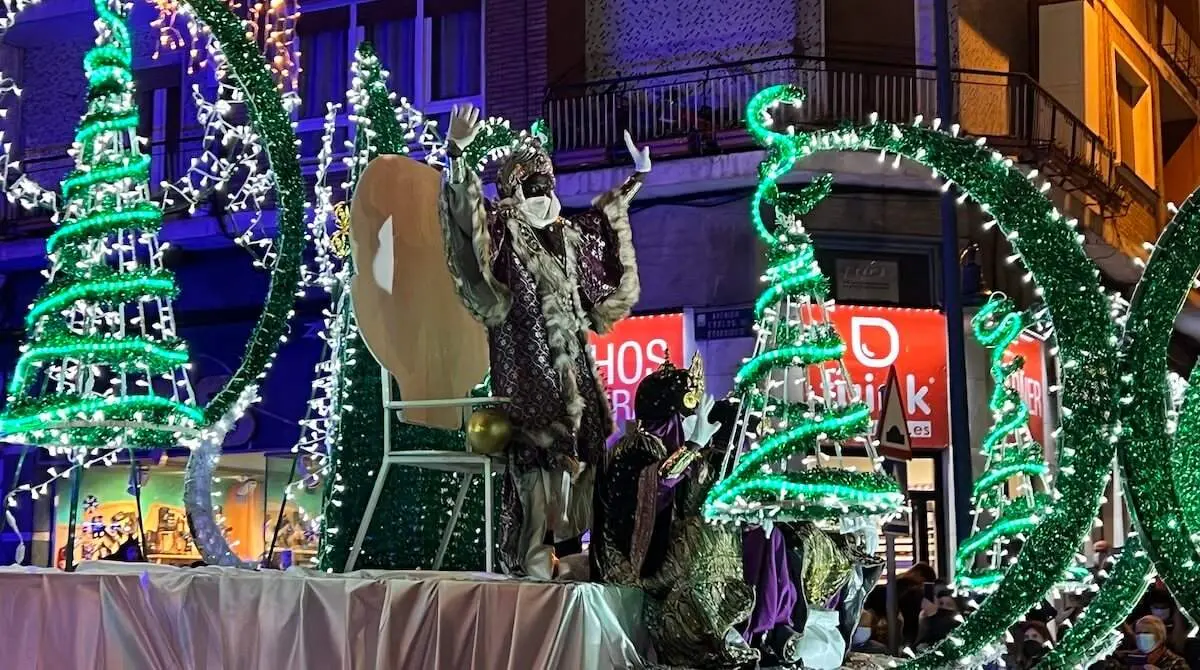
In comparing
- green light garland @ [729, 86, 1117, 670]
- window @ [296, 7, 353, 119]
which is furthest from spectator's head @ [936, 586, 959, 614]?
window @ [296, 7, 353, 119]

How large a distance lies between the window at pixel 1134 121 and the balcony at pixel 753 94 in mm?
2512

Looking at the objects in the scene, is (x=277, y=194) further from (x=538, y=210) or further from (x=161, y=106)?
(x=161, y=106)

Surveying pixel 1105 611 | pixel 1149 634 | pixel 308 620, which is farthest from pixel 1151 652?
pixel 308 620

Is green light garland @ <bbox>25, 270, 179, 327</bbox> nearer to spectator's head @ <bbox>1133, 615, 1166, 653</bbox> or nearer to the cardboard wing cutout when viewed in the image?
the cardboard wing cutout

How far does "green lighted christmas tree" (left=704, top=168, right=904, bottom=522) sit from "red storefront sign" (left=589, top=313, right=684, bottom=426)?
745 centimetres

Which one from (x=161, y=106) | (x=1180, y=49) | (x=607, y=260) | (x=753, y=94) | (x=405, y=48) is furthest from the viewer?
(x=1180, y=49)

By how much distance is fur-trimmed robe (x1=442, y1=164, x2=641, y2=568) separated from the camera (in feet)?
12.8

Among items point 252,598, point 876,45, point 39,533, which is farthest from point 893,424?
point 39,533

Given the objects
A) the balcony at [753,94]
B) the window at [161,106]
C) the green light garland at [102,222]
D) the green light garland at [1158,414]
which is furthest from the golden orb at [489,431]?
the window at [161,106]

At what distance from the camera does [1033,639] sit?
5754mm

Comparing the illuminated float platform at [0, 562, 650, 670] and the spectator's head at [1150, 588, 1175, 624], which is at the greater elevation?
→ the illuminated float platform at [0, 562, 650, 670]

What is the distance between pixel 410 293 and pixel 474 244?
0.64 metres

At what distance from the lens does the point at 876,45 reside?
1173 centimetres

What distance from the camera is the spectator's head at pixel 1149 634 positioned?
5398 millimetres
